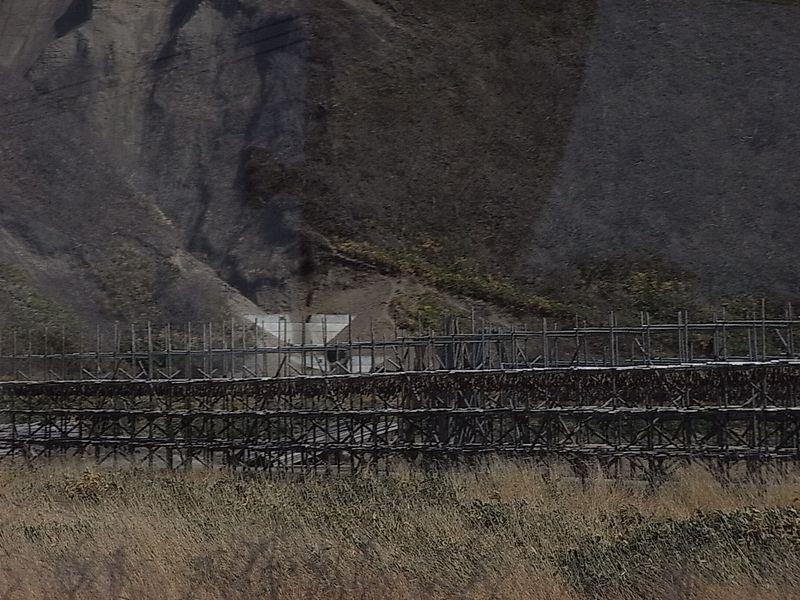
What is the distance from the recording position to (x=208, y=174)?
56.8 m

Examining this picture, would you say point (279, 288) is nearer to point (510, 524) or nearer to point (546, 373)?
point (546, 373)

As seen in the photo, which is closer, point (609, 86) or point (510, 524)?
point (510, 524)

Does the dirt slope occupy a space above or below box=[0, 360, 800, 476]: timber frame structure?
above

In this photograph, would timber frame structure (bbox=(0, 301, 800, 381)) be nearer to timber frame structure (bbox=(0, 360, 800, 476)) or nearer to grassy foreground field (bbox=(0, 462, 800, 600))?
timber frame structure (bbox=(0, 360, 800, 476))

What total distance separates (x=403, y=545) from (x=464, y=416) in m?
14.2

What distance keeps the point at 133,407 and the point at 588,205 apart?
27.6 m

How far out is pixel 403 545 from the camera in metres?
12.8

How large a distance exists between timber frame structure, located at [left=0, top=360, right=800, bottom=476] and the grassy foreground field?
19.6 feet

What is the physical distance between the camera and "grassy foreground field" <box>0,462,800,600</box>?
11297mm

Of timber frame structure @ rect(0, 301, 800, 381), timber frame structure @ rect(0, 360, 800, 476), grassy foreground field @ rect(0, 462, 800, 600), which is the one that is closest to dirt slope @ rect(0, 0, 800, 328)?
timber frame structure @ rect(0, 301, 800, 381)

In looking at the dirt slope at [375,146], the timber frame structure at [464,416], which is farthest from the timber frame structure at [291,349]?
the dirt slope at [375,146]

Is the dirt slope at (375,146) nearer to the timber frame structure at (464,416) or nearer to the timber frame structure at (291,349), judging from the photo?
the timber frame structure at (291,349)

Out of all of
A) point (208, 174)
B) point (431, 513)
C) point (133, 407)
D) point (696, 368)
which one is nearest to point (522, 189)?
point (208, 174)

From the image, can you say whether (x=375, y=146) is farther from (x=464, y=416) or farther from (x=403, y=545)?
(x=403, y=545)
